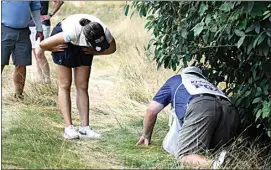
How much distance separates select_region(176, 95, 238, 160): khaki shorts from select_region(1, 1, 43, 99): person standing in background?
110 inches

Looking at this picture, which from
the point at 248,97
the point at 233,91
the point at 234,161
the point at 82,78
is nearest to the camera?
the point at 234,161

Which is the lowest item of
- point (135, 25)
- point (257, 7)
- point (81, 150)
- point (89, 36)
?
point (135, 25)

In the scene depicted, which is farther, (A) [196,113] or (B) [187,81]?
(B) [187,81]

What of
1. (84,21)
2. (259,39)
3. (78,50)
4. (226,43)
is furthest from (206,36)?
(78,50)

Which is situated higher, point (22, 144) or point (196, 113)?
point (196, 113)

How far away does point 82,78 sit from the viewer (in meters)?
5.79

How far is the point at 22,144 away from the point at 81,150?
1.56 ft

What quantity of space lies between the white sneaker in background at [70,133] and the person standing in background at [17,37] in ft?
5.27

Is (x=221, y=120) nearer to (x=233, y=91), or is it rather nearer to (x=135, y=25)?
(x=233, y=91)

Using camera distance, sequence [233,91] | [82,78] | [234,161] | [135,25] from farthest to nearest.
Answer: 1. [135,25]
2. [82,78]
3. [233,91]
4. [234,161]

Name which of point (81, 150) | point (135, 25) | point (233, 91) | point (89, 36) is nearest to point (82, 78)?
point (89, 36)

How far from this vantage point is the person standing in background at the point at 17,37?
6.89m

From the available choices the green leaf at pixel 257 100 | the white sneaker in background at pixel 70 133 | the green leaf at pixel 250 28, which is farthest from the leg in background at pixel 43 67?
the green leaf at pixel 250 28

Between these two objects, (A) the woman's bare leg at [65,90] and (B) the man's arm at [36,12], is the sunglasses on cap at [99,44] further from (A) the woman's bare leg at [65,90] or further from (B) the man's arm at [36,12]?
(B) the man's arm at [36,12]
